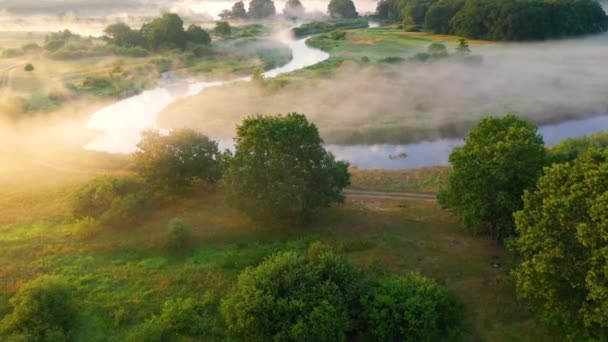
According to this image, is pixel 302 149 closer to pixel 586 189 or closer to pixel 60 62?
pixel 586 189

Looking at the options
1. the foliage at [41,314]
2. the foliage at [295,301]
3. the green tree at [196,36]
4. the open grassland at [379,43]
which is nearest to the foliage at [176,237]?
the foliage at [41,314]

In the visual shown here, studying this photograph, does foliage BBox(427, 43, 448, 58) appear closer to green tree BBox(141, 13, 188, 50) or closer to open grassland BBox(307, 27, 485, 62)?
open grassland BBox(307, 27, 485, 62)

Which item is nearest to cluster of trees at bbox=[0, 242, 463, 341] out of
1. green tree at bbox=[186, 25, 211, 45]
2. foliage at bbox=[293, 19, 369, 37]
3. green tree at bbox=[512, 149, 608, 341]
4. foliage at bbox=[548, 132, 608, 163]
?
green tree at bbox=[512, 149, 608, 341]

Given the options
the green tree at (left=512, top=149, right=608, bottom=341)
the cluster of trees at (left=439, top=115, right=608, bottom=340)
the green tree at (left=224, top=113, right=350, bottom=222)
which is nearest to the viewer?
the green tree at (left=512, top=149, right=608, bottom=341)

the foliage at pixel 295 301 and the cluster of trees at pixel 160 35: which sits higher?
the cluster of trees at pixel 160 35

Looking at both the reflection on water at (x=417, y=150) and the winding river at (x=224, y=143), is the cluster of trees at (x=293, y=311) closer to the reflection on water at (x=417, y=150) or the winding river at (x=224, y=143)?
the reflection on water at (x=417, y=150)

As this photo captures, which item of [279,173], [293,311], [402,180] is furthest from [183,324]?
[402,180]
